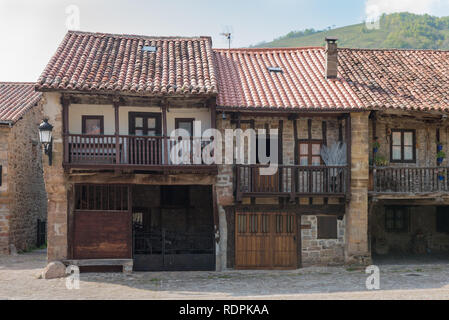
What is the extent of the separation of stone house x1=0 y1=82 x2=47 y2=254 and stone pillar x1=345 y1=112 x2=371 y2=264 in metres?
12.8

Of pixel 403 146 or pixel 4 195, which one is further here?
pixel 4 195

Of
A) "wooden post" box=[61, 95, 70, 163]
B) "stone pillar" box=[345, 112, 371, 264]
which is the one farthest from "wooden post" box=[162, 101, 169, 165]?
"stone pillar" box=[345, 112, 371, 264]

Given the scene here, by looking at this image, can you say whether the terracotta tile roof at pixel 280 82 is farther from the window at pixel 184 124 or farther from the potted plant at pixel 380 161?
the potted plant at pixel 380 161

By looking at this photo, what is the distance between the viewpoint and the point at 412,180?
1705 centimetres

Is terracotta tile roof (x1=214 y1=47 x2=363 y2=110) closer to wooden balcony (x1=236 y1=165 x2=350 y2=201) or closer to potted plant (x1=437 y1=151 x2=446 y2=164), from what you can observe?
wooden balcony (x1=236 y1=165 x2=350 y2=201)

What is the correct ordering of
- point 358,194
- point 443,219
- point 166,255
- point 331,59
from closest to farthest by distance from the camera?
point 166,255, point 358,194, point 331,59, point 443,219

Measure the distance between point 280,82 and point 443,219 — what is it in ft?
28.2

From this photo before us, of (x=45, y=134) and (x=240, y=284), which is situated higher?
(x=45, y=134)

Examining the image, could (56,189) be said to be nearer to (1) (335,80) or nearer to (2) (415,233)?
(1) (335,80)

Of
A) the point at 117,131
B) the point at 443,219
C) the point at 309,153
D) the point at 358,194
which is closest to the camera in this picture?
the point at 117,131

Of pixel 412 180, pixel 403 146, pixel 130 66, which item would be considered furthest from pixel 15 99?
pixel 412 180
